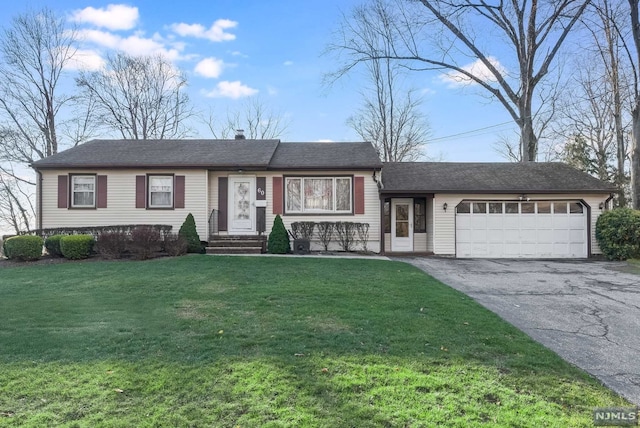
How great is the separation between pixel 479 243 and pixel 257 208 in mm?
7992

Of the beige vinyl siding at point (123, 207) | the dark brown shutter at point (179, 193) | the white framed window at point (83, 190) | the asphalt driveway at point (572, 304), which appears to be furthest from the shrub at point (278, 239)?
the white framed window at point (83, 190)

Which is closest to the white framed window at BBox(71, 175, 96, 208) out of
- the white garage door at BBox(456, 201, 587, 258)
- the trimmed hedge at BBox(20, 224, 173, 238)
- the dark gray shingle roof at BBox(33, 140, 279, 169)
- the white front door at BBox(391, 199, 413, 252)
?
the dark gray shingle roof at BBox(33, 140, 279, 169)

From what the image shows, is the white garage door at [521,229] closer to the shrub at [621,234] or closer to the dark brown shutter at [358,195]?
the shrub at [621,234]

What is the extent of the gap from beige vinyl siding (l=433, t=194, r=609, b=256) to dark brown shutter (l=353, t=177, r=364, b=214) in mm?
2576

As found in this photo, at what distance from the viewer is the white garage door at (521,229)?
511 inches

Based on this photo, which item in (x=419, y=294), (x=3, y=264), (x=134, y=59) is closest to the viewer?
(x=419, y=294)

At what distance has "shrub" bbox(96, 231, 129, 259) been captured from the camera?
10.8 meters

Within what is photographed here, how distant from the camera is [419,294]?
21.1 ft

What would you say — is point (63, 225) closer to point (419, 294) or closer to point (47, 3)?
point (419, 294)

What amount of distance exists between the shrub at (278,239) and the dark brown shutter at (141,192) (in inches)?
185

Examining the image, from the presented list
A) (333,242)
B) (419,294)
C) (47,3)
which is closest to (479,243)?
(333,242)

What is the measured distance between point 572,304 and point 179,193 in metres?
11.6

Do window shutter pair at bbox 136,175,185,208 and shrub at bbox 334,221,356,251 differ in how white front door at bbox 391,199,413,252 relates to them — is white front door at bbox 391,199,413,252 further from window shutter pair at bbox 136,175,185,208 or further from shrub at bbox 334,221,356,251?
window shutter pair at bbox 136,175,185,208

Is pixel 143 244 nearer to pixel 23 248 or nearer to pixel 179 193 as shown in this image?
pixel 179 193
